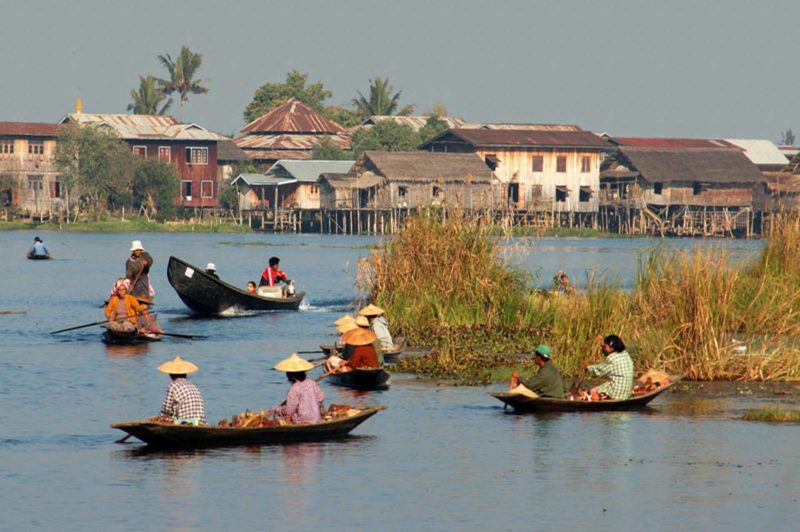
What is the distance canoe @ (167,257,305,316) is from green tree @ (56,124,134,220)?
5614 cm

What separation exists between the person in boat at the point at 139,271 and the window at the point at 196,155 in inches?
2761

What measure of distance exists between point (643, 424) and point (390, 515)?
586 cm

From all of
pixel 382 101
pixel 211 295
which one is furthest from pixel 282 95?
pixel 211 295

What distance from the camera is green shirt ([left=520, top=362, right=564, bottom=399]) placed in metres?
19.1

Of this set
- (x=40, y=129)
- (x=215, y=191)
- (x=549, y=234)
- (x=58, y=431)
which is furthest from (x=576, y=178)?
(x=58, y=431)

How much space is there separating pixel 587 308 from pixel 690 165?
75.1 metres

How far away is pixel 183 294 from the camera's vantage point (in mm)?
35344

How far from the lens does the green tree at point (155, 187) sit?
92.9 m

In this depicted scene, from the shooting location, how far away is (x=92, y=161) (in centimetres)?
9050

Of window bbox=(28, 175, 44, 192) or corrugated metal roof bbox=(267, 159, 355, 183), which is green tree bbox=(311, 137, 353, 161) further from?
window bbox=(28, 175, 44, 192)

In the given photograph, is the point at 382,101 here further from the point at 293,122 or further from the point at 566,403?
the point at 566,403

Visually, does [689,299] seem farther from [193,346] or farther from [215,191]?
[215,191]

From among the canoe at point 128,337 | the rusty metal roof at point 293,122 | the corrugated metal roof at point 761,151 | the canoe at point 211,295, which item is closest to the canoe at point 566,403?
the canoe at point 128,337

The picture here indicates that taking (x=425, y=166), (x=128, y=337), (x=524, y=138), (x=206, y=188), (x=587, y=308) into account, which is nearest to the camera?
(x=587, y=308)
